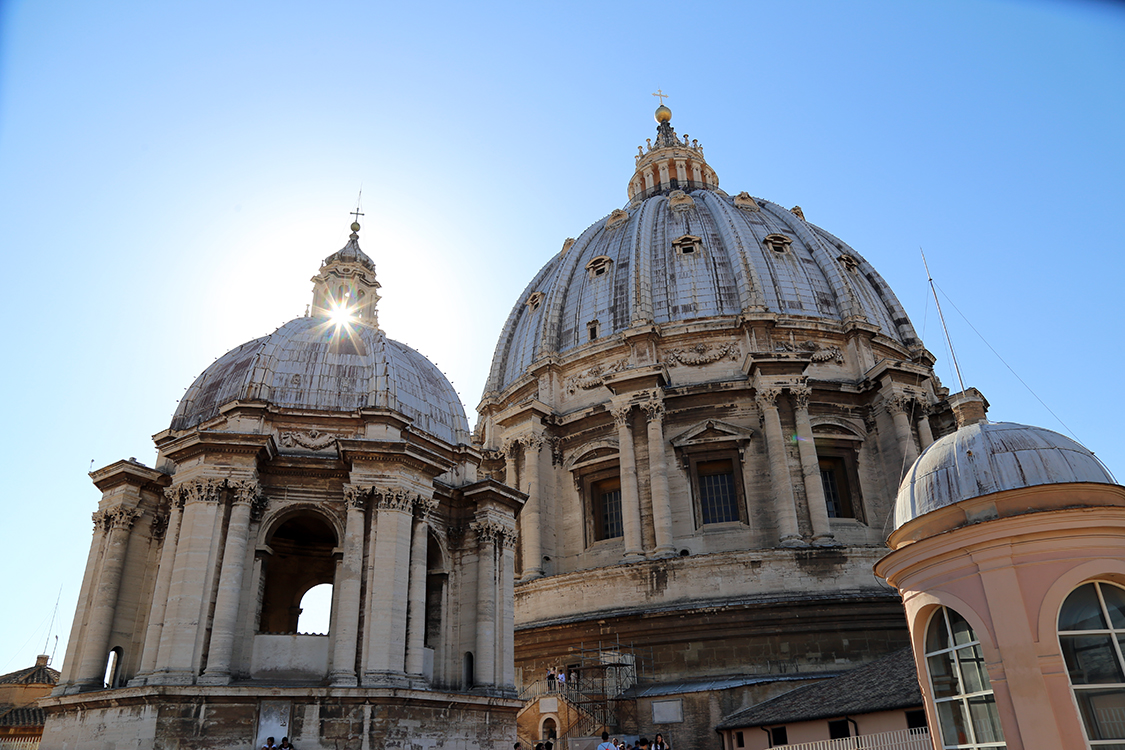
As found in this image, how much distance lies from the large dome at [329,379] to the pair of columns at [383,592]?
3240 millimetres

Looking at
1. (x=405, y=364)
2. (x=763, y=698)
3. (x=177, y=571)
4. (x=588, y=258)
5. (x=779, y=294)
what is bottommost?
(x=763, y=698)

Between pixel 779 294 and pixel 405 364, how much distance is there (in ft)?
74.7

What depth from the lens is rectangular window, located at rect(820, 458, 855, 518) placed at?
119ft

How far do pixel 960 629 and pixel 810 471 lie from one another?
22.2 metres

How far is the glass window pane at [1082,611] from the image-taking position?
11.5 metres

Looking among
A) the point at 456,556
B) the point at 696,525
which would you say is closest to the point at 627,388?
the point at 696,525

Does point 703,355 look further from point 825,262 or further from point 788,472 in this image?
point 825,262

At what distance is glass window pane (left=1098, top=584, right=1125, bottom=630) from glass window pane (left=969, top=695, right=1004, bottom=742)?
2.04m

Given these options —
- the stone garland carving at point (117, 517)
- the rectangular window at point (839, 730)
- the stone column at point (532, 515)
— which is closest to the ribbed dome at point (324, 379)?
the stone garland carving at point (117, 517)

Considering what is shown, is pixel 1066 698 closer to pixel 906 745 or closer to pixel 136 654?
pixel 906 745

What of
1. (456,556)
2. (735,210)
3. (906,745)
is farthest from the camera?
(735,210)

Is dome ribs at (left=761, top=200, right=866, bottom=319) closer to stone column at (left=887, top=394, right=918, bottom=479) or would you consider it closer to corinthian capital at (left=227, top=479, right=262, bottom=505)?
stone column at (left=887, top=394, right=918, bottom=479)

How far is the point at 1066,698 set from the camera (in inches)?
437

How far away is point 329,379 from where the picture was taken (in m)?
25.2
